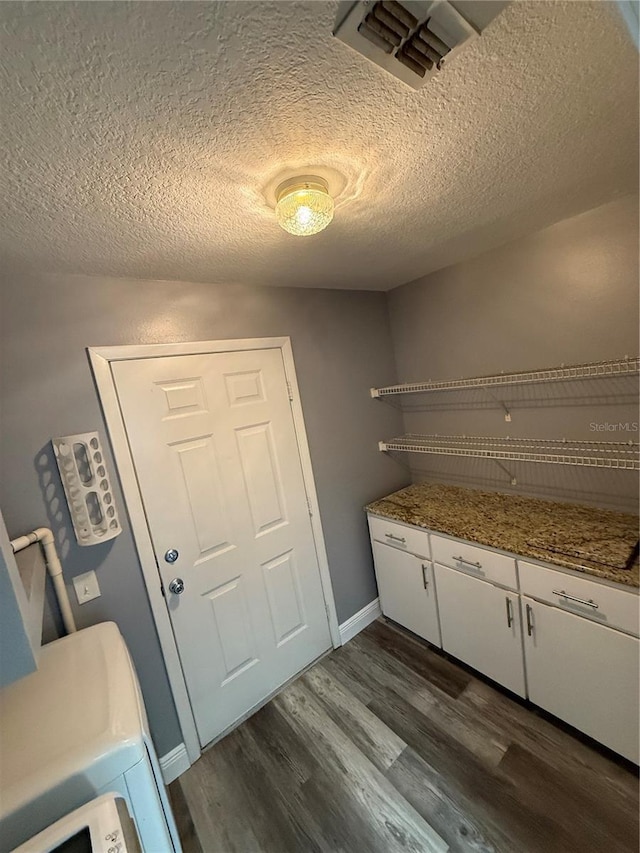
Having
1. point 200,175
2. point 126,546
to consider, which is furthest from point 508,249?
point 126,546

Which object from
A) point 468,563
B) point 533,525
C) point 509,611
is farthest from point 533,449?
point 509,611

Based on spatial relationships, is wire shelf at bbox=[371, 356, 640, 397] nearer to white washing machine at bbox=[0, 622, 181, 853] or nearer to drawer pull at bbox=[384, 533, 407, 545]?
drawer pull at bbox=[384, 533, 407, 545]

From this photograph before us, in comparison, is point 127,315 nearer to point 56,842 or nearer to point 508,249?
point 56,842

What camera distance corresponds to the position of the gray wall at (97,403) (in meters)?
1.32

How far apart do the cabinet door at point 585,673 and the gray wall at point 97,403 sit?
108 centimetres

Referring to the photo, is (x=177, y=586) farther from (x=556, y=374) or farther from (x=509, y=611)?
(x=556, y=374)

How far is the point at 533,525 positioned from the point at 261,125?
6.24 ft

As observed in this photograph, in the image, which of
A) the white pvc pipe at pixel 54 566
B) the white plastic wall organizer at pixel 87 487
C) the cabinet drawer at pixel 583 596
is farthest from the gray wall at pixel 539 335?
the white pvc pipe at pixel 54 566

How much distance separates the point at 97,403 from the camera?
57.8 inches

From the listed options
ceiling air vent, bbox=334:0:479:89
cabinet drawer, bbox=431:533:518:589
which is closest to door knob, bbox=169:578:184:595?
cabinet drawer, bbox=431:533:518:589

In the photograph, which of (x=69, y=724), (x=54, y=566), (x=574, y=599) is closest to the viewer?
(x=69, y=724)

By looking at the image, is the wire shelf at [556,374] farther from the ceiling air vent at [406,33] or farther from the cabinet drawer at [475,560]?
the ceiling air vent at [406,33]

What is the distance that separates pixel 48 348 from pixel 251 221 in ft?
3.09

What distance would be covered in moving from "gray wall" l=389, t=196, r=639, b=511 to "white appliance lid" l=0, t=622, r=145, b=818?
2075 millimetres
